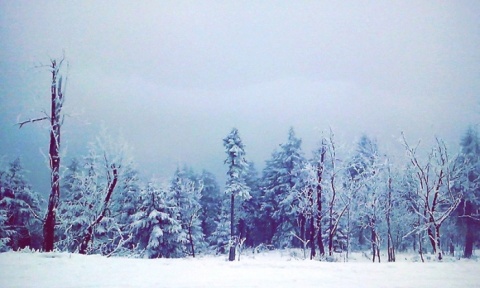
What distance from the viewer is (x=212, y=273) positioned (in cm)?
782

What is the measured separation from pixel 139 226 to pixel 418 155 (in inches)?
827

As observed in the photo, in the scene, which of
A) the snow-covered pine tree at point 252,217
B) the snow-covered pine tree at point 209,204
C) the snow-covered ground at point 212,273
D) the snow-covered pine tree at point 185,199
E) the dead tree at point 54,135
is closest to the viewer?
the snow-covered ground at point 212,273

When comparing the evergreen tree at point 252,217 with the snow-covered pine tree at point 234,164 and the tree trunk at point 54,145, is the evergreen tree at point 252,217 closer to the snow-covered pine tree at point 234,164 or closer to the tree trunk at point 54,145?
the snow-covered pine tree at point 234,164

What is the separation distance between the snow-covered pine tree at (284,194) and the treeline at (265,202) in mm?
121

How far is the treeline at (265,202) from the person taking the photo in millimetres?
17359

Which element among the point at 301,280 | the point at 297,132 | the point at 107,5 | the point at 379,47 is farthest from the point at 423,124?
the point at 107,5

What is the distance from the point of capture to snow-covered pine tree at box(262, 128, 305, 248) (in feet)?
110

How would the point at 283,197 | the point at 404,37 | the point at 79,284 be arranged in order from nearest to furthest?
the point at 79,284 → the point at 404,37 → the point at 283,197

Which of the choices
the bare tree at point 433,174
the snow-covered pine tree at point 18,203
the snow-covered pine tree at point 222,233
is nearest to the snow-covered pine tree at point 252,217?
the snow-covered pine tree at point 222,233

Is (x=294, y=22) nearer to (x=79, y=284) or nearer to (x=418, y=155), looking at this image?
(x=418, y=155)

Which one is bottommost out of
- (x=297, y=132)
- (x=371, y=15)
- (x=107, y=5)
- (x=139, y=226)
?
(x=139, y=226)

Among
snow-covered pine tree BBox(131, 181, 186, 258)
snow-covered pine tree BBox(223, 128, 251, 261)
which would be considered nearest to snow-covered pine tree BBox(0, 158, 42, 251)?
snow-covered pine tree BBox(131, 181, 186, 258)

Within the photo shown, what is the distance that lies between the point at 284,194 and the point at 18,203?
2425cm

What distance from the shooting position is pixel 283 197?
34.5 metres
